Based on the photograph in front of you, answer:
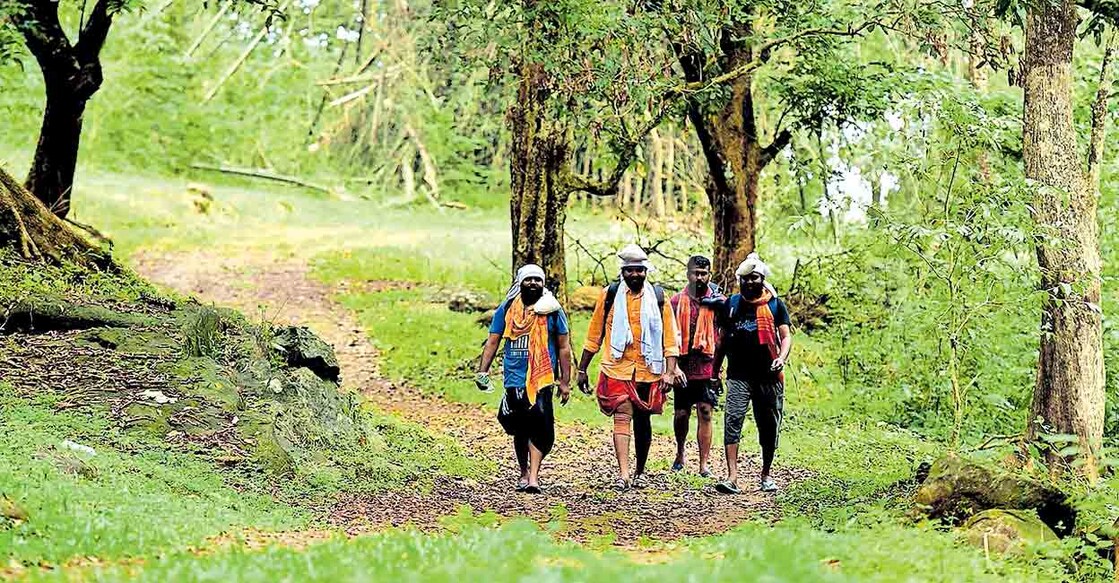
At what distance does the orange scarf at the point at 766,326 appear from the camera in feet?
30.6

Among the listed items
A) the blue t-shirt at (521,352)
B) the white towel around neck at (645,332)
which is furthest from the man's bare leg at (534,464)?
the white towel around neck at (645,332)

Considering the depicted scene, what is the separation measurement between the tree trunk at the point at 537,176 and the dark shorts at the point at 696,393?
450 centimetres

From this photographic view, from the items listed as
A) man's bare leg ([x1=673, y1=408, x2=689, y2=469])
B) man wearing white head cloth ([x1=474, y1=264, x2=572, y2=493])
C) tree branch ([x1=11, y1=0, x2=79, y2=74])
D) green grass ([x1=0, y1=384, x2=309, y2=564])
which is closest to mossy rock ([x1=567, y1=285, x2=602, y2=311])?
tree branch ([x1=11, y1=0, x2=79, y2=74])

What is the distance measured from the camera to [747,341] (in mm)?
9391

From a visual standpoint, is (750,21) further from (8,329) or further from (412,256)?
(412,256)

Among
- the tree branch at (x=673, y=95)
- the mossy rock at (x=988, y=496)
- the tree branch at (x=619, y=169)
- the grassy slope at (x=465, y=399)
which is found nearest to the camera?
the grassy slope at (x=465, y=399)

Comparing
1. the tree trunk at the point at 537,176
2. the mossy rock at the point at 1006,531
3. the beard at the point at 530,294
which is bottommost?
the mossy rock at the point at 1006,531

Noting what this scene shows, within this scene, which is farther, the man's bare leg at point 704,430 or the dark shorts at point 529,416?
the man's bare leg at point 704,430

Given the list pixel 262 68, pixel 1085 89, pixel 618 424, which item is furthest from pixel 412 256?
pixel 618 424

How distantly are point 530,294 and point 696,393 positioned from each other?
1.71m

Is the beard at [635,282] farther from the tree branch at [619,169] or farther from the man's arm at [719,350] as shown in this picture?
the tree branch at [619,169]

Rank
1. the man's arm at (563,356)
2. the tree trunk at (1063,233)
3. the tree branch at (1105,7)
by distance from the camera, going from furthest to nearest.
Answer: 1. the man's arm at (563,356)
2. the tree trunk at (1063,233)
3. the tree branch at (1105,7)

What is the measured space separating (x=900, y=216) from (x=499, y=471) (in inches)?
153

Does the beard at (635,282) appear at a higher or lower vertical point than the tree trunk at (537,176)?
lower
